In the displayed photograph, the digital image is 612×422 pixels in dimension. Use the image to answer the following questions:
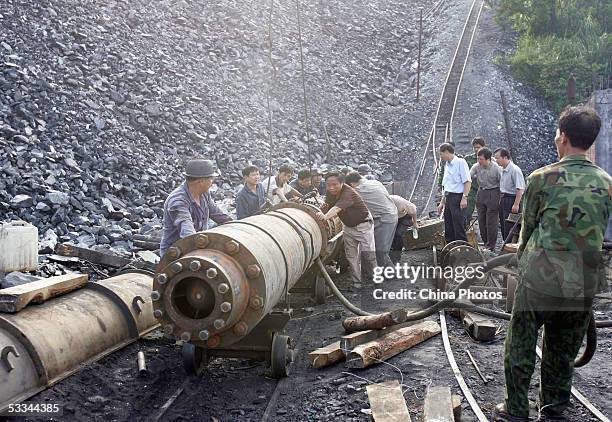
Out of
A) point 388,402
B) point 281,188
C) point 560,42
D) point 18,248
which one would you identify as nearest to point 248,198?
point 281,188

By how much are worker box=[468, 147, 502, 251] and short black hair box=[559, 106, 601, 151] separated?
254 inches

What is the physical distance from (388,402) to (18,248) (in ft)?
17.2

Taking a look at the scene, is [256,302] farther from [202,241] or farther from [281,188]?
[281,188]

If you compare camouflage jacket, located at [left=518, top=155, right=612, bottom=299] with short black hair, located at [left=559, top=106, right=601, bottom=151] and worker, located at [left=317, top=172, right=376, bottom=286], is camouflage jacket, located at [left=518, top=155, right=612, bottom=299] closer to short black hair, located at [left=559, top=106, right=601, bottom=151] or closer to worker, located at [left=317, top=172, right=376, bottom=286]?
short black hair, located at [left=559, top=106, right=601, bottom=151]

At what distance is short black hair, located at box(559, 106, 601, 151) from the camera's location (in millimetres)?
4301

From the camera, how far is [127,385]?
561 centimetres

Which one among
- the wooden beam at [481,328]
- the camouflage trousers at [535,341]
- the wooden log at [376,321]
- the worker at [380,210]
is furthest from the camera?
the worker at [380,210]

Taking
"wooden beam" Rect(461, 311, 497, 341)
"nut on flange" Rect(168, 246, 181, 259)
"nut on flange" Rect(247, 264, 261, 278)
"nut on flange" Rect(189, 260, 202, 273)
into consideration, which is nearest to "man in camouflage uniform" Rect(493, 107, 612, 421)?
"nut on flange" Rect(247, 264, 261, 278)

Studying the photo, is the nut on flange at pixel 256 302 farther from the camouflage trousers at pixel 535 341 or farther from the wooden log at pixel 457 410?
the camouflage trousers at pixel 535 341

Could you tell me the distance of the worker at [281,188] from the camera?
10.2 metres

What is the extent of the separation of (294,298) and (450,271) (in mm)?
2319

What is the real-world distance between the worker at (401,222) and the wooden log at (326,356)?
17.1ft

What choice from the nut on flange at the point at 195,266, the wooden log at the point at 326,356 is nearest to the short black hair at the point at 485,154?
the wooden log at the point at 326,356

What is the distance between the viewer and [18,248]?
782cm
